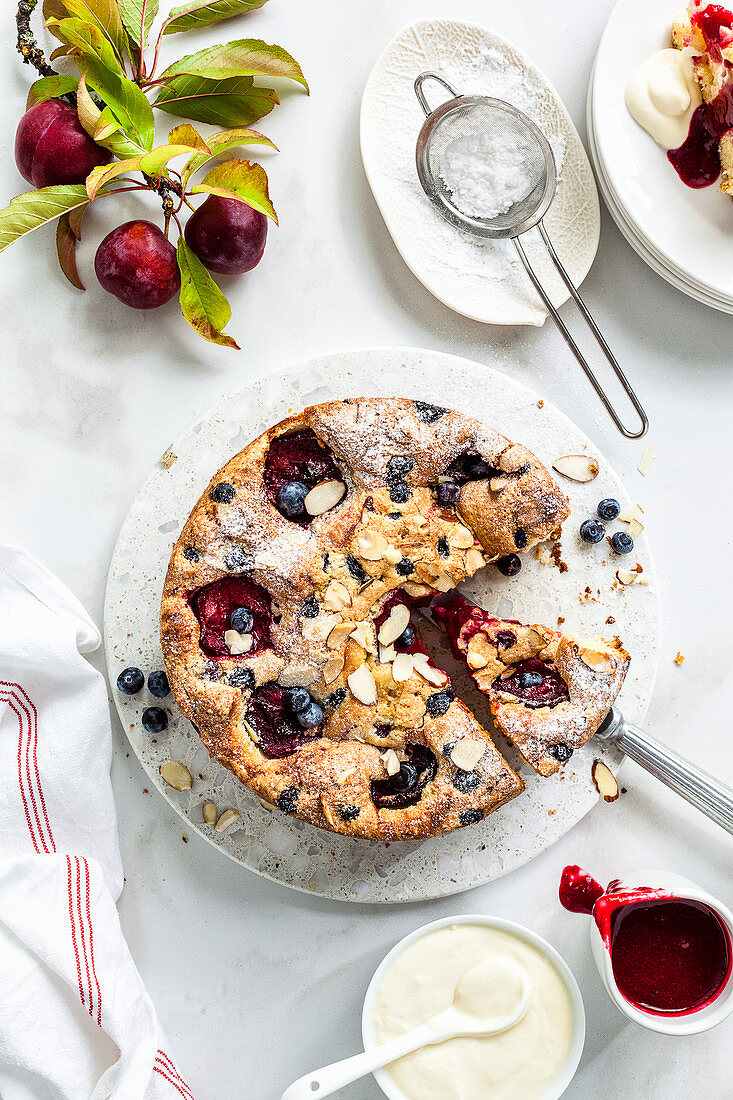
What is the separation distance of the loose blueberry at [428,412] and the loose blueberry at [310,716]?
2.96 ft

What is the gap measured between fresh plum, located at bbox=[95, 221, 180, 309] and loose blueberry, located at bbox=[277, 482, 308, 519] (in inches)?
33.2

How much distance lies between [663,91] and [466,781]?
7.69 feet

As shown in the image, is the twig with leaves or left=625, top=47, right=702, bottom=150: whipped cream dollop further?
left=625, top=47, right=702, bottom=150: whipped cream dollop

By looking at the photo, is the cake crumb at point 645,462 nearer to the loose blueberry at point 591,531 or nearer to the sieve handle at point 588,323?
the sieve handle at point 588,323

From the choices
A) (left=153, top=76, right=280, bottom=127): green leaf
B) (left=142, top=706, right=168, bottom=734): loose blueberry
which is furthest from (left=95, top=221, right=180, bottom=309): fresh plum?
(left=142, top=706, right=168, bottom=734): loose blueberry

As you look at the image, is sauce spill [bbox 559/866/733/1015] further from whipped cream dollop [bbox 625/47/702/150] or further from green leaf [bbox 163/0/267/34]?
green leaf [bbox 163/0/267/34]

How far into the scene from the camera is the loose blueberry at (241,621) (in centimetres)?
249

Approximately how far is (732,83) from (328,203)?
1.39 meters

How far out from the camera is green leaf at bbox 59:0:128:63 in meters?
2.60

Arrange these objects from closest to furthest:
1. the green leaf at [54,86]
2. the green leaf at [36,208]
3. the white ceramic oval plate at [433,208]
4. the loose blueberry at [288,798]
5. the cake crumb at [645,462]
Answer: the loose blueberry at [288,798] → the green leaf at [36,208] → the green leaf at [54,86] → the white ceramic oval plate at [433,208] → the cake crumb at [645,462]

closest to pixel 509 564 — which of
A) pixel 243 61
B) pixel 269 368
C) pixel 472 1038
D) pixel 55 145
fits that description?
pixel 269 368

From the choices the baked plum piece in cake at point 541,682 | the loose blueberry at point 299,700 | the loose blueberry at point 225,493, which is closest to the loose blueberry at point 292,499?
the loose blueberry at point 225,493

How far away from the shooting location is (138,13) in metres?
2.77

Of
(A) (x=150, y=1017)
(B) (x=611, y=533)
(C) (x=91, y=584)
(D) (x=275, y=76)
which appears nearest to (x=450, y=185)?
(D) (x=275, y=76)
